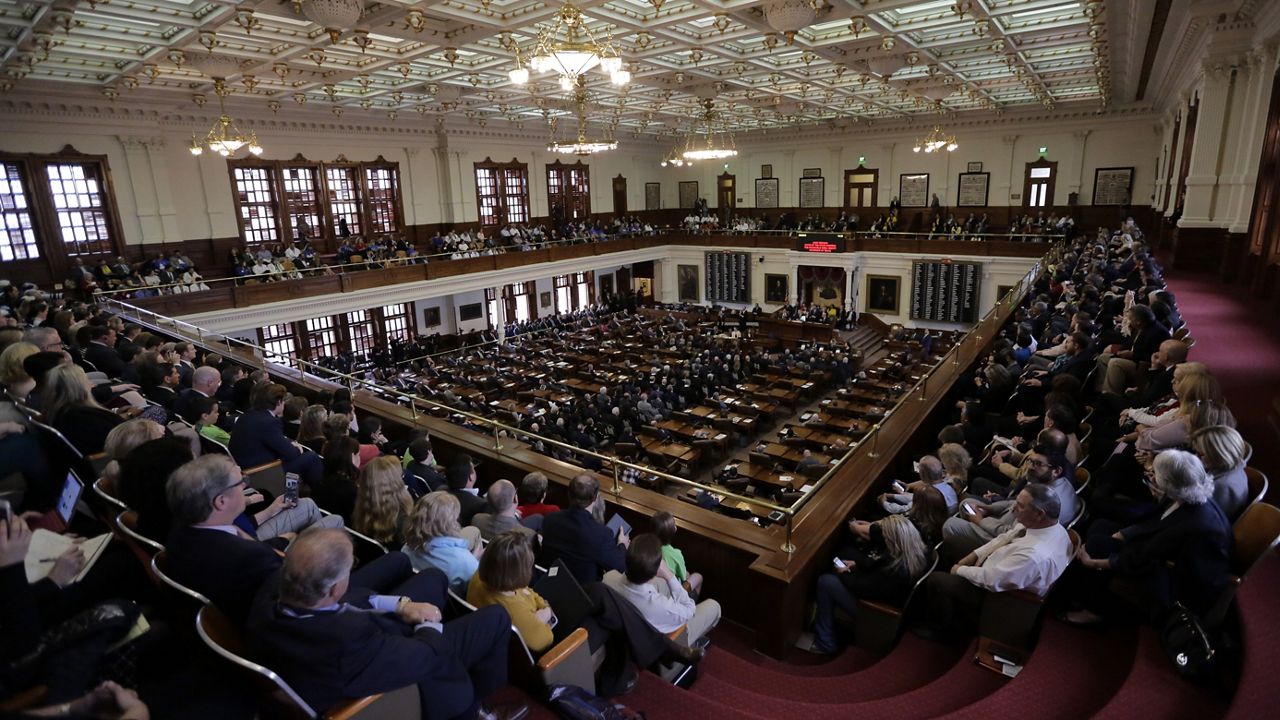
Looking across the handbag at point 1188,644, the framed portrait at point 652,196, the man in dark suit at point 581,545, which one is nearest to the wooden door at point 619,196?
the framed portrait at point 652,196

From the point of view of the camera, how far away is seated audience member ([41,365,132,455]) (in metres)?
3.42

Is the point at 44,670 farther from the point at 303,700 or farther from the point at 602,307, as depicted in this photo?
the point at 602,307

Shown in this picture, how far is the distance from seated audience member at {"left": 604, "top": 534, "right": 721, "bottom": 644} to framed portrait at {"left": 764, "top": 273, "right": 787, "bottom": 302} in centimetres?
2218

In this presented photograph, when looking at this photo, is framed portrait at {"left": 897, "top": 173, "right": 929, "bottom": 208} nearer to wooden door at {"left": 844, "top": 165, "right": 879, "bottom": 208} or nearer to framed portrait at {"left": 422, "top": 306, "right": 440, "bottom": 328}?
wooden door at {"left": 844, "top": 165, "right": 879, "bottom": 208}

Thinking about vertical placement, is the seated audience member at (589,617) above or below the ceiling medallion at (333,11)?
below

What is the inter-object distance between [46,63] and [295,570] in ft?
47.0

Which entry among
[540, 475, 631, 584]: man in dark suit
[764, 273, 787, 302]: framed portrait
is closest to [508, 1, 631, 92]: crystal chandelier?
[540, 475, 631, 584]: man in dark suit

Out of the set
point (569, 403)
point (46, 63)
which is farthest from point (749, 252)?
point (46, 63)

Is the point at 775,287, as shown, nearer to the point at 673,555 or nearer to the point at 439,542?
the point at 673,555

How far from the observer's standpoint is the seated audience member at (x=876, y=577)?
3688mm

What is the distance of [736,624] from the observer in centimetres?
405

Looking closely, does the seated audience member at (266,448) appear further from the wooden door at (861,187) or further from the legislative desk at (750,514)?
the wooden door at (861,187)

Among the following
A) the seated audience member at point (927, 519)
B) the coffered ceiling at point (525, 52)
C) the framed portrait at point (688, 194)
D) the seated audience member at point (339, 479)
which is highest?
the coffered ceiling at point (525, 52)

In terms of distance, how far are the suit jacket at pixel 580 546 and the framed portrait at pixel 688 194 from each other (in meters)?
27.6
